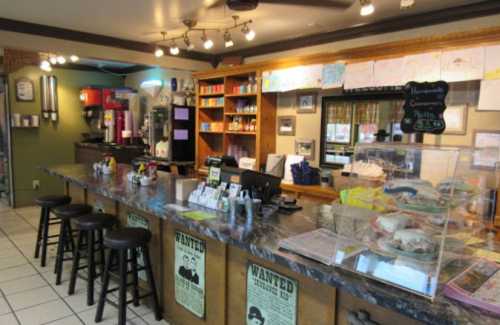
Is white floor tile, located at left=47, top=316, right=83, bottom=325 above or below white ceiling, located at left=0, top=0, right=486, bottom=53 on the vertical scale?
below

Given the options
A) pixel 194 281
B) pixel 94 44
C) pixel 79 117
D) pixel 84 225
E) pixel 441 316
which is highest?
pixel 94 44

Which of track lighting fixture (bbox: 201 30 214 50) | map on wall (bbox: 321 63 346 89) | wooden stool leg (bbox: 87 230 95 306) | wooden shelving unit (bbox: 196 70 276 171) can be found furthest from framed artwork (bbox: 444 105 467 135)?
wooden stool leg (bbox: 87 230 95 306)

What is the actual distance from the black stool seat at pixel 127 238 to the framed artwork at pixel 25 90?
5.07m

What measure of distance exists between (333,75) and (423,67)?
2.95 feet

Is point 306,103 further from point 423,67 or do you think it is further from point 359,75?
point 423,67

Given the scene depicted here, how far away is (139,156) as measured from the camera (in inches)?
253

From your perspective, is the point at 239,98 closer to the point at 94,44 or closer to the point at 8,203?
the point at 94,44

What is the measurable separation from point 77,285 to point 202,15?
286 cm

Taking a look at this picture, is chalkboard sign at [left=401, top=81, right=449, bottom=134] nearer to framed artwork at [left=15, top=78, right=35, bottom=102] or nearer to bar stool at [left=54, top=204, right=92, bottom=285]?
bar stool at [left=54, top=204, right=92, bottom=285]

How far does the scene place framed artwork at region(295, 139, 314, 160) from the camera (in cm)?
437

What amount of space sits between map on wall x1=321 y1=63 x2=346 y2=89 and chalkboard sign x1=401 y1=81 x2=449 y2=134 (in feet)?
5.71

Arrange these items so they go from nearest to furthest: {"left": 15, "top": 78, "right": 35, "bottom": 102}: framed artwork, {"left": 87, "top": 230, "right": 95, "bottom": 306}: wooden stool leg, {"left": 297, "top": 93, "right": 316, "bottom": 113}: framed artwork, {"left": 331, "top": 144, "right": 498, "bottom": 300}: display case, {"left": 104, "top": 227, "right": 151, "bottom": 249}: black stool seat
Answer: {"left": 331, "top": 144, "right": 498, "bottom": 300}: display case → {"left": 104, "top": 227, "right": 151, "bottom": 249}: black stool seat → {"left": 87, "top": 230, "right": 95, "bottom": 306}: wooden stool leg → {"left": 297, "top": 93, "right": 316, "bottom": 113}: framed artwork → {"left": 15, "top": 78, "right": 35, "bottom": 102}: framed artwork

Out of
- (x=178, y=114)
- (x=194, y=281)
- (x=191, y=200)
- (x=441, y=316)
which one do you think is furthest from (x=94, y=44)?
(x=441, y=316)

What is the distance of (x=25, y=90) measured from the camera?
6.30m
